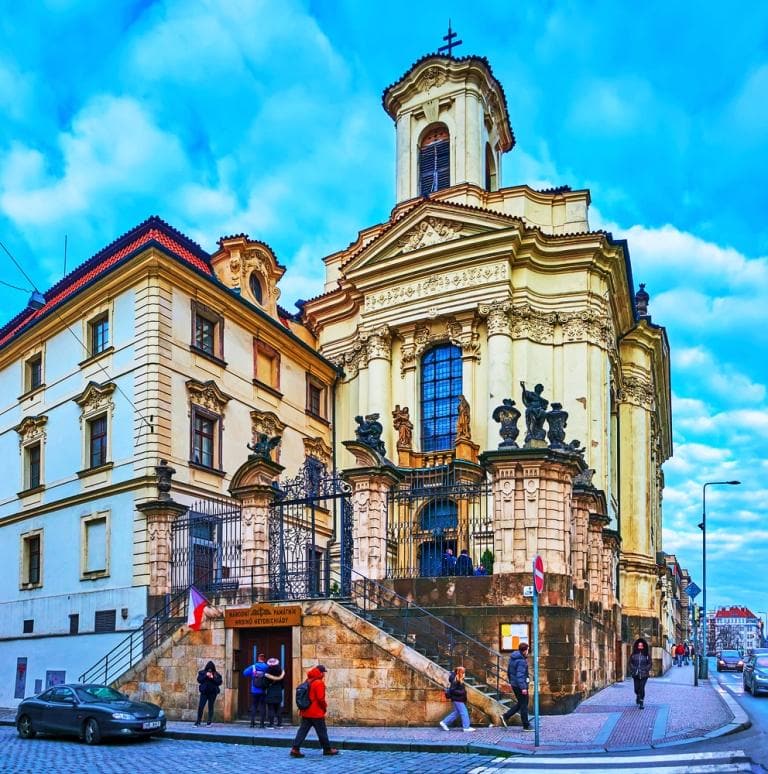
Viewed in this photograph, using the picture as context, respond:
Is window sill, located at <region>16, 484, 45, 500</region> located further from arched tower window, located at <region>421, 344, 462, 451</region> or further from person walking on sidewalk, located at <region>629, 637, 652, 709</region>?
person walking on sidewalk, located at <region>629, 637, 652, 709</region>

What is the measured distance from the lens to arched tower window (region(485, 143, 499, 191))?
147ft

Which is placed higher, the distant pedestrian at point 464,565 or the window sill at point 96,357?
the window sill at point 96,357

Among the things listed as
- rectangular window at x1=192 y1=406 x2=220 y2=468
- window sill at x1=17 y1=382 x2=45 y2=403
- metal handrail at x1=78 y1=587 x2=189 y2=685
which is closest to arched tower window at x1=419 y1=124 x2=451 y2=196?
rectangular window at x1=192 y1=406 x2=220 y2=468

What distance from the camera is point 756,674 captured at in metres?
29.1

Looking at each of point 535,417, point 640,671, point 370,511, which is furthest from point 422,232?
point 640,671

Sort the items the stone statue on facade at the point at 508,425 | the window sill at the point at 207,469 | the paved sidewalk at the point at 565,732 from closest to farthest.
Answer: the paved sidewalk at the point at 565,732
the stone statue on facade at the point at 508,425
the window sill at the point at 207,469

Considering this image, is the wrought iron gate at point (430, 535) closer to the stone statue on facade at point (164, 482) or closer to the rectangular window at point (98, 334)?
the stone statue on facade at point (164, 482)

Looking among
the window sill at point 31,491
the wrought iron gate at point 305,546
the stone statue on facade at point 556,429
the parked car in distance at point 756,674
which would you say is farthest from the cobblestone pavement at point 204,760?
the parked car in distance at point 756,674

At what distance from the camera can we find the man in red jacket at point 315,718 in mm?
15812

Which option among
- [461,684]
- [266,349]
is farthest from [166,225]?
[461,684]

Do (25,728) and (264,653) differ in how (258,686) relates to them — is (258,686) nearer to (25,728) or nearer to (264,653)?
(264,653)

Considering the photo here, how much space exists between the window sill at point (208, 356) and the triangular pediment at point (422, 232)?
1010cm

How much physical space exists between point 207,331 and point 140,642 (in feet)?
36.3

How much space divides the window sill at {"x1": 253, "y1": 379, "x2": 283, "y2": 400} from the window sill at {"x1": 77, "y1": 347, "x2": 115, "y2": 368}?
18.9ft
